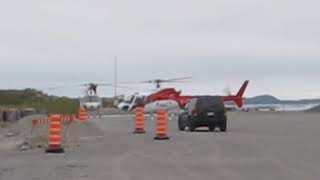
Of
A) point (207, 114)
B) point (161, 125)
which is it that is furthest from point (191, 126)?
point (161, 125)

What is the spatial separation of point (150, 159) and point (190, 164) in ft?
8.07

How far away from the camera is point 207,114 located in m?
48.2

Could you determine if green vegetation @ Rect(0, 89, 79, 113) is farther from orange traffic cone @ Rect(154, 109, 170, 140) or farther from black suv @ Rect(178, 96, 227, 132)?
orange traffic cone @ Rect(154, 109, 170, 140)

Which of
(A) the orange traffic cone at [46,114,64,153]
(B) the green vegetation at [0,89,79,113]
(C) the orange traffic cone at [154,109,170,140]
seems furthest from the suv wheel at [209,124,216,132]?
(B) the green vegetation at [0,89,79,113]

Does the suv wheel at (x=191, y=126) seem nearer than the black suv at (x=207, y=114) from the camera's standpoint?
No

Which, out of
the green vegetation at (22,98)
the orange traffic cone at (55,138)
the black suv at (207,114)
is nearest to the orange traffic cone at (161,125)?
the orange traffic cone at (55,138)

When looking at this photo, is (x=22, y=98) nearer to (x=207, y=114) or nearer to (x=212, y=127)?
(x=212, y=127)

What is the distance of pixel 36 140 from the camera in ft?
120

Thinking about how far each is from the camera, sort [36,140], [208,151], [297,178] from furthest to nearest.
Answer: [36,140], [208,151], [297,178]

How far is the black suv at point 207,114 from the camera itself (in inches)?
1900

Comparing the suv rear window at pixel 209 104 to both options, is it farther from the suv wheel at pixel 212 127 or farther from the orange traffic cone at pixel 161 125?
the orange traffic cone at pixel 161 125

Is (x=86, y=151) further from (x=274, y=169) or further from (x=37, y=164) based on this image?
(x=274, y=169)

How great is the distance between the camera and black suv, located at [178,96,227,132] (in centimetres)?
4825

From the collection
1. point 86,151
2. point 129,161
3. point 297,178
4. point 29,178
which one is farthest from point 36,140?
point 297,178
